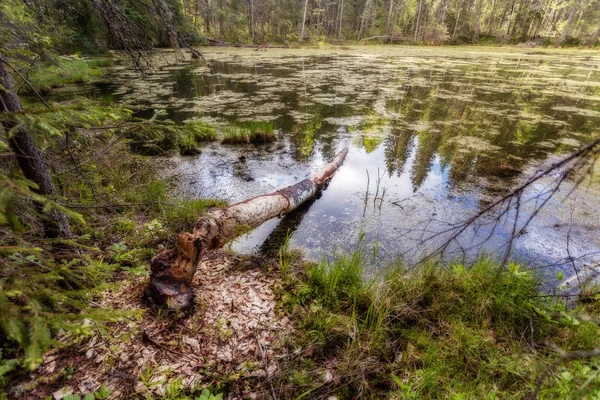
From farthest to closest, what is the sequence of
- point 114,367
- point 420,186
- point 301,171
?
point 301,171 < point 420,186 < point 114,367

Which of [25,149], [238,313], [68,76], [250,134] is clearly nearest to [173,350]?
[238,313]

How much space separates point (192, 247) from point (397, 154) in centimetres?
523

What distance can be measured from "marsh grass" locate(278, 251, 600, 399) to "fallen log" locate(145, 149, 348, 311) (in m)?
0.89

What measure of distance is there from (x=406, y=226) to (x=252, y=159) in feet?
11.6

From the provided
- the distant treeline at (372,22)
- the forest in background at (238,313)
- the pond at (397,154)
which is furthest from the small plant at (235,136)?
the distant treeline at (372,22)

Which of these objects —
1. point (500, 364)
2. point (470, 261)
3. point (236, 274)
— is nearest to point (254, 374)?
point (236, 274)

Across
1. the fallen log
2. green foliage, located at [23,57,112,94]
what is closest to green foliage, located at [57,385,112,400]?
the fallen log

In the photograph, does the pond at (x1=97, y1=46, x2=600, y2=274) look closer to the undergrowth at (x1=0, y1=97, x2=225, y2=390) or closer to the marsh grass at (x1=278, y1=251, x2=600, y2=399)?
the marsh grass at (x1=278, y1=251, x2=600, y2=399)

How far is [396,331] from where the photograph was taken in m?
2.54

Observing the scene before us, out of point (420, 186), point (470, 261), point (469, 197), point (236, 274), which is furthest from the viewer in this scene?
point (420, 186)

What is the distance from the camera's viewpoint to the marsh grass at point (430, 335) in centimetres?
200

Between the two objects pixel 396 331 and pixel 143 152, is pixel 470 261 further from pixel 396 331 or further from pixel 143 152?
pixel 143 152

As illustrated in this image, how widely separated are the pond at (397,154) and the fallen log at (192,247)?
60 cm

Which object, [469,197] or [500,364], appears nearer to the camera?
[500,364]
